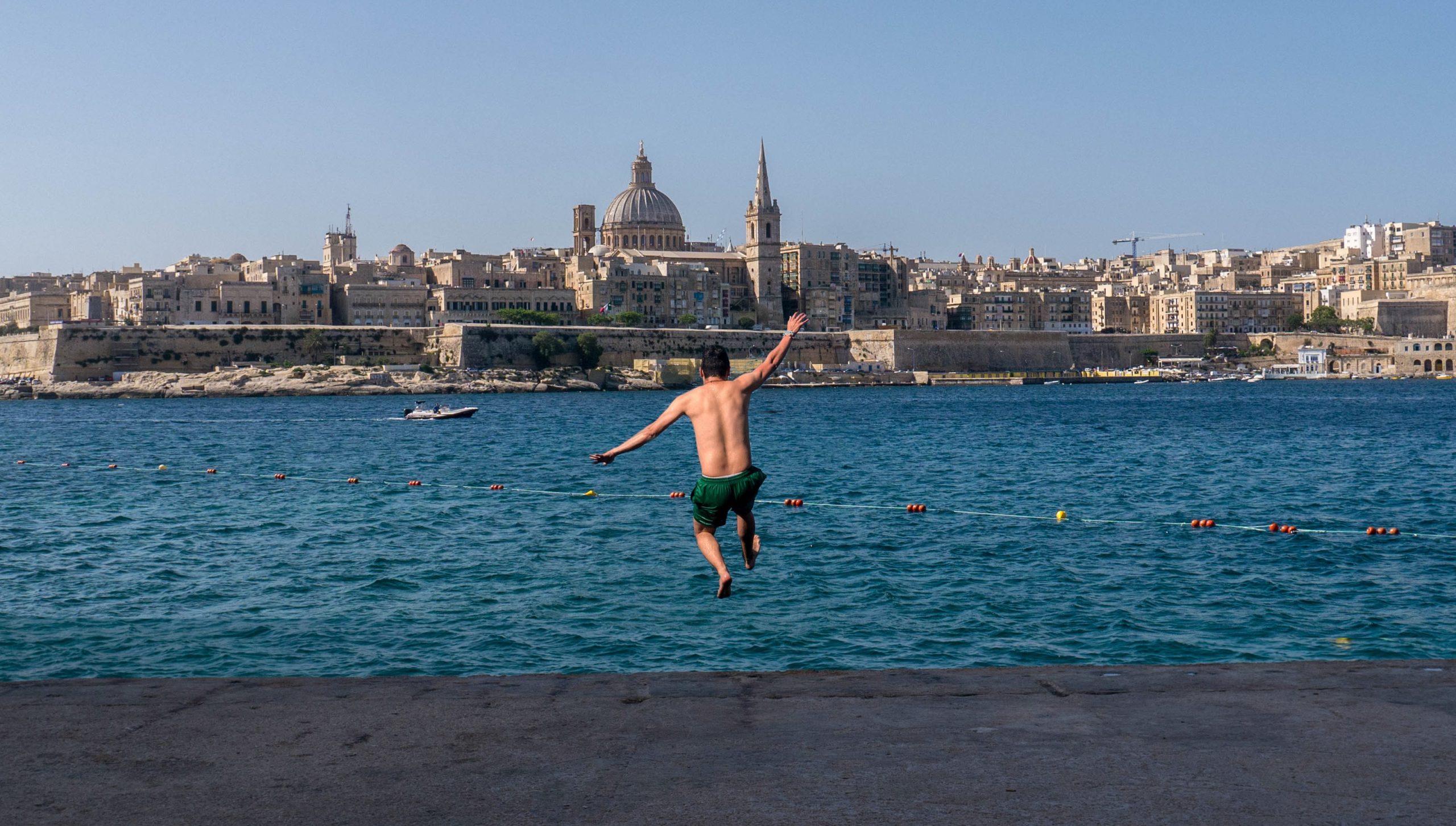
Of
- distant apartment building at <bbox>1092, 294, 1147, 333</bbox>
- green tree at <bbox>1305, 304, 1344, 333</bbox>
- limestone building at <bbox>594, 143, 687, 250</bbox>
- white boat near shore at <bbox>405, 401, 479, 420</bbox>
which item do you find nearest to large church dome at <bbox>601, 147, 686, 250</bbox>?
limestone building at <bbox>594, 143, 687, 250</bbox>

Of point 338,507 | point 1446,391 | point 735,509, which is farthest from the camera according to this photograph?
point 1446,391

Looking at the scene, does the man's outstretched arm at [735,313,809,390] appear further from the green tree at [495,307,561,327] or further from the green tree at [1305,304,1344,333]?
the green tree at [1305,304,1344,333]

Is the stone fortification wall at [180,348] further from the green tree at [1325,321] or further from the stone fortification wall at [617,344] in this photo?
the green tree at [1325,321]

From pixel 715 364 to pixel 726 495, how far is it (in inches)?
22.2

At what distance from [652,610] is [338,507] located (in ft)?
34.4

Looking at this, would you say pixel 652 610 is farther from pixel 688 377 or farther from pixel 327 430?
pixel 688 377

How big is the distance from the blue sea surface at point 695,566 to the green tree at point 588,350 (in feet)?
175

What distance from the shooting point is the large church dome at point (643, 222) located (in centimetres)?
13350

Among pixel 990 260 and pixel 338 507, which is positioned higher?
pixel 990 260

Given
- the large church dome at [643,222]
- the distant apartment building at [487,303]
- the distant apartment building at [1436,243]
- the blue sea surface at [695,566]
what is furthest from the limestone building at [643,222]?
the blue sea surface at [695,566]

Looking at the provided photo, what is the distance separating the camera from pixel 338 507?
22.3m

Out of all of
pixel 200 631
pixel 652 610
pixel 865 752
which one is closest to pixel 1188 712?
pixel 865 752

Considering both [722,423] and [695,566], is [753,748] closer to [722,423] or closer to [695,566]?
[722,423]

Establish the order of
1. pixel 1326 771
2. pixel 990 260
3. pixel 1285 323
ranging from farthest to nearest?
pixel 990 260
pixel 1285 323
pixel 1326 771
